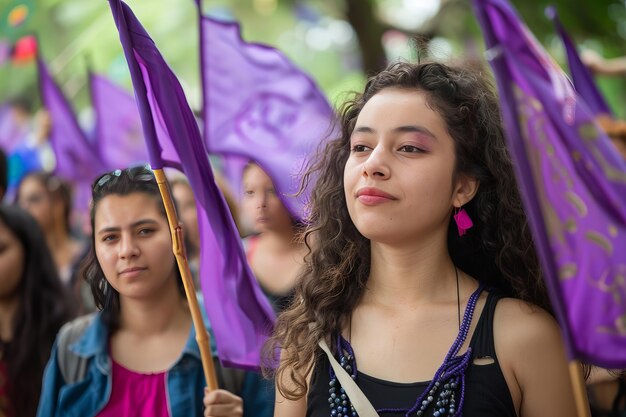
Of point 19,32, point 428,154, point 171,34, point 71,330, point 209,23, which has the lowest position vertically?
point 71,330

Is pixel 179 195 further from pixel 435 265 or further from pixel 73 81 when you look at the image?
pixel 73 81

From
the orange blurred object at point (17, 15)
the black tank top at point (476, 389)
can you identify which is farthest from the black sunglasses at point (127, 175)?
the orange blurred object at point (17, 15)

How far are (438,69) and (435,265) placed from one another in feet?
2.21

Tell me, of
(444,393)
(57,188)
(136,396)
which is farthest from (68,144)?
(444,393)

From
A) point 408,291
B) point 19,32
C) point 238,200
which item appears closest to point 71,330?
point 408,291

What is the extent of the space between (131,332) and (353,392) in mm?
1241

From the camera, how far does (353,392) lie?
262 cm

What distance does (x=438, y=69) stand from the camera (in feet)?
9.53

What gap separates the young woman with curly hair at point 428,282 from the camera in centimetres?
255

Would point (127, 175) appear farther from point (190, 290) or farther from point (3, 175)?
point (3, 175)

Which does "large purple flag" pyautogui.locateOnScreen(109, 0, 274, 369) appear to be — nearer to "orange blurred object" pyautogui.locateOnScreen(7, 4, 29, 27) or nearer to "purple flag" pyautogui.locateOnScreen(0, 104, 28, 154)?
"orange blurred object" pyautogui.locateOnScreen(7, 4, 29, 27)

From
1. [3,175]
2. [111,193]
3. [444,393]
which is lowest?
[444,393]

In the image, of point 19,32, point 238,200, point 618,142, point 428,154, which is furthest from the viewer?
point 19,32

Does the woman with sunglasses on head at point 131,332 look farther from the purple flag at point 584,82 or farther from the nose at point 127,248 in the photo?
the purple flag at point 584,82
